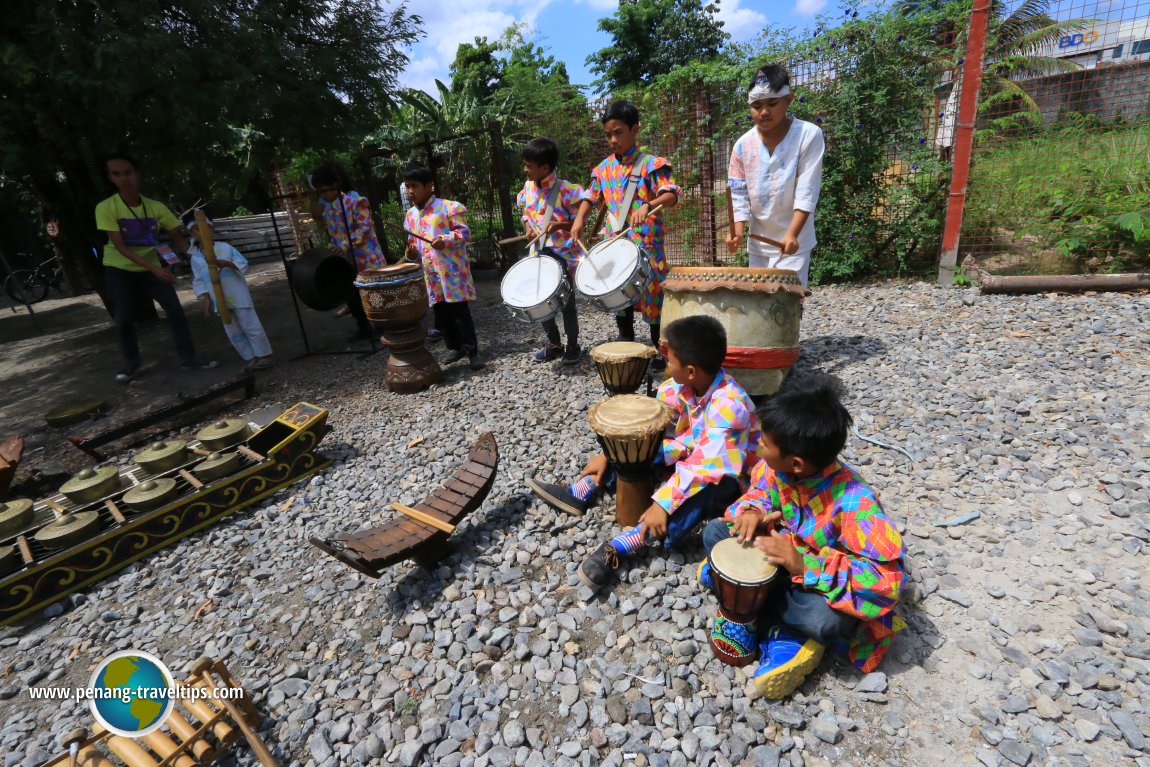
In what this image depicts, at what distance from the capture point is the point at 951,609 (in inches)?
87.5

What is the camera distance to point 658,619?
2.36m

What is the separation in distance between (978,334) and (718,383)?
3443 millimetres

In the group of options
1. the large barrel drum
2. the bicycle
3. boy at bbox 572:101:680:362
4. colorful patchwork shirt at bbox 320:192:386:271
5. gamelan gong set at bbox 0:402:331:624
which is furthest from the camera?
the bicycle

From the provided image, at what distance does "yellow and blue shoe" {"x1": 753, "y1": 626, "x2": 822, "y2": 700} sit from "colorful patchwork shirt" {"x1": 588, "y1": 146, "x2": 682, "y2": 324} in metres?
2.66

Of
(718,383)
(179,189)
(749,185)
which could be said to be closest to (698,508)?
(718,383)

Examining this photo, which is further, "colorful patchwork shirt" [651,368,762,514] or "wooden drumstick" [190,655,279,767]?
"colorful patchwork shirt" [651,368,762,514]

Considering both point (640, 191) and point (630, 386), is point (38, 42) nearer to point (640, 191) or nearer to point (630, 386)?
point (640, 191)

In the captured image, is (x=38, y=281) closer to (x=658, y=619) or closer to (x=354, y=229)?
(x=354, y=229)

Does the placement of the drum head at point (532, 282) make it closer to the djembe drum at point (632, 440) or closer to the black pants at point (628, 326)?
the black pants at point (628, 326)

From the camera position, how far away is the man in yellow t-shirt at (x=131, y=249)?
17.2ft

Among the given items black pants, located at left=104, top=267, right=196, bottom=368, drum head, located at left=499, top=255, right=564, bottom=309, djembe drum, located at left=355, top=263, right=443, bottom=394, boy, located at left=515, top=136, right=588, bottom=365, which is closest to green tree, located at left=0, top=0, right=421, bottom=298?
black pants, located at left=104, top=267, right=196, bottom=368

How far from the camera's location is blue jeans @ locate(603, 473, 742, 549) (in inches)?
98.3

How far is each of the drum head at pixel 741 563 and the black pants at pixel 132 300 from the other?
237 inches

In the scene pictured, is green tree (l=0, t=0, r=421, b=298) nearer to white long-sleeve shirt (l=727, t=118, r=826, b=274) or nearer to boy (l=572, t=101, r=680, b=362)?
boy (l=572, t=101, r=680, b=362)
